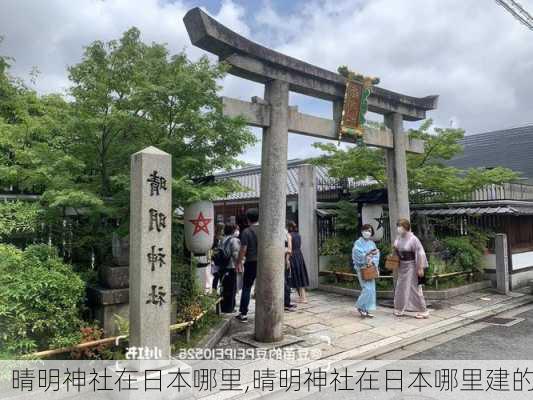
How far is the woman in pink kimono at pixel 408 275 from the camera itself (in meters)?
9.16

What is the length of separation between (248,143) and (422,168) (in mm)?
7373

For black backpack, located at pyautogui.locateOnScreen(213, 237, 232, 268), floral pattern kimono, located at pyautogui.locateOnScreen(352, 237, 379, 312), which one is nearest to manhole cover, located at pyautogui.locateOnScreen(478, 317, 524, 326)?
floral pattern kimono, located at pyautogui.locateOnScreen(352, 237, 379, 312)

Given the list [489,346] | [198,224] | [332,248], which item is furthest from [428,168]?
[198,224]

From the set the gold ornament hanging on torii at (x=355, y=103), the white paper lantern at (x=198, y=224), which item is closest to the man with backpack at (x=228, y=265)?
the white paper lantern at (x=198, y=224)

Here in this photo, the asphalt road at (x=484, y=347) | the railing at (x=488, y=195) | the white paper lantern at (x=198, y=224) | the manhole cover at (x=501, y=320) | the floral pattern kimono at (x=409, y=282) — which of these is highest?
the railing at (x=488, y=195)

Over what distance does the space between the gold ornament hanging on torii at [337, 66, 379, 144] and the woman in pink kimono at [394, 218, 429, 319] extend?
2.38 m

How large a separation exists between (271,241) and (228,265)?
2183 millimetres

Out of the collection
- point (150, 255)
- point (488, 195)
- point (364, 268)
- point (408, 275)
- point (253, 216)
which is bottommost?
point (408, 275)

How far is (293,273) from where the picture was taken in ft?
33.9

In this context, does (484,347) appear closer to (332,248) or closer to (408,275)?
(408,275)

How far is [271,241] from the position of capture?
6977 millimetres

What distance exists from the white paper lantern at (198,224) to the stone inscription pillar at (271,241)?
3.12 feet

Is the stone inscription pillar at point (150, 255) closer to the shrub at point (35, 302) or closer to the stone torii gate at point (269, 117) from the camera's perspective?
the shrub at point (35, 302)

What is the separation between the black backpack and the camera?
878 centimetres
